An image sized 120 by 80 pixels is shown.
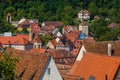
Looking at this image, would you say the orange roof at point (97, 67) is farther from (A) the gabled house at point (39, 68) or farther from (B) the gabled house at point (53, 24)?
(B) the gabled house at point (53, 24)

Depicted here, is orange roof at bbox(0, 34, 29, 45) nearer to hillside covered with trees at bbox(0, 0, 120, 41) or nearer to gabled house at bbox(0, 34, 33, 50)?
gabled house at bbox(0, 34, 33, 50)


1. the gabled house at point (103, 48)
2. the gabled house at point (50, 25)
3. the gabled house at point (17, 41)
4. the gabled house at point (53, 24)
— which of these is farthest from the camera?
the gabled house at point (53, 24)

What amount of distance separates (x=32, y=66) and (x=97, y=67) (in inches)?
146

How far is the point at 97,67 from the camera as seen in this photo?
25812 mm

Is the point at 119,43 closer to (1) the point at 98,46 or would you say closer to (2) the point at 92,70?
(1) the point at 98,46

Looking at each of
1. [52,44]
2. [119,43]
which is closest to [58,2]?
[52,44]

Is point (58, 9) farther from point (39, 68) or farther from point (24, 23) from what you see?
point (39, 68)

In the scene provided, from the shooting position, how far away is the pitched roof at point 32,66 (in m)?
23.4

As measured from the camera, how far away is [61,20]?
12581cm

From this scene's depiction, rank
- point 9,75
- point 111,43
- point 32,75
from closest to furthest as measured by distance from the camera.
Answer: point 9,75 → point 32,75 → point 111,43

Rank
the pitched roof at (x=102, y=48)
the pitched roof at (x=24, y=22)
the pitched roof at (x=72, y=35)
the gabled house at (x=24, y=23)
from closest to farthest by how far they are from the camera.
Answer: the pitched roof at (x=102, y=48)
the pitched roof at (x=72, y=35)
the gabled house at (x=24, y=23)
the pitched roof at (x=24, y=22)

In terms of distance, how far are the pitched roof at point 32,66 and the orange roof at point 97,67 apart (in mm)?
3289

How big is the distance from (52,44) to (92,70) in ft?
195

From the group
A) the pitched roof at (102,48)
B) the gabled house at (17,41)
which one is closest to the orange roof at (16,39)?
the gabled house at (17,41)
